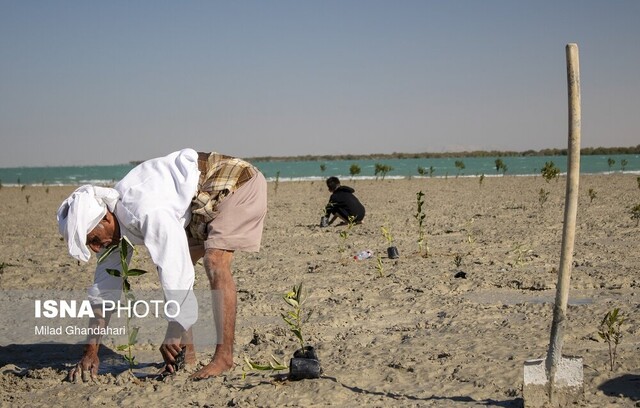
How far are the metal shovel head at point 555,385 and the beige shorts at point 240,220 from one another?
1579mm

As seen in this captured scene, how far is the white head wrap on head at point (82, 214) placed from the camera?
3570 mm

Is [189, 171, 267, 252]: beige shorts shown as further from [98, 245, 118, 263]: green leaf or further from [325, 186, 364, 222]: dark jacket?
[325, 186, 364, 222]: dark jacket

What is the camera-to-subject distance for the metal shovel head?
3289 millimetres

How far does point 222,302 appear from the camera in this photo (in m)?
3.83

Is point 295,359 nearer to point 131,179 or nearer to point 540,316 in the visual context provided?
point 131,179

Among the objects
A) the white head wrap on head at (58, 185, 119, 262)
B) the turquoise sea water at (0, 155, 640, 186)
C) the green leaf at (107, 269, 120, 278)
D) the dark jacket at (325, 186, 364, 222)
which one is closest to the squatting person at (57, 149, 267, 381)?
the white head wrap on head at (58, 185, 119, 262)

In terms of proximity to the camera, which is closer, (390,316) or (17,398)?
(17,398)

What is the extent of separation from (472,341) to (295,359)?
1.24 metres

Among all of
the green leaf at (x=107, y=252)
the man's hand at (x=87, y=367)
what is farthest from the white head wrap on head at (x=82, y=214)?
the man's hand at (x=87, y=367)

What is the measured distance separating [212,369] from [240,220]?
0.82m

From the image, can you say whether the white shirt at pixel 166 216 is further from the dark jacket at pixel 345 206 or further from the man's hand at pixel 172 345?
the dark jacket at pixel 345 206

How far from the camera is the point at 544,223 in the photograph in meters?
11.1

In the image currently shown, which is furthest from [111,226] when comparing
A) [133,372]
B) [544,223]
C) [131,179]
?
[544,223]

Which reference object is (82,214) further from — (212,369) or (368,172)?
(368,172)
